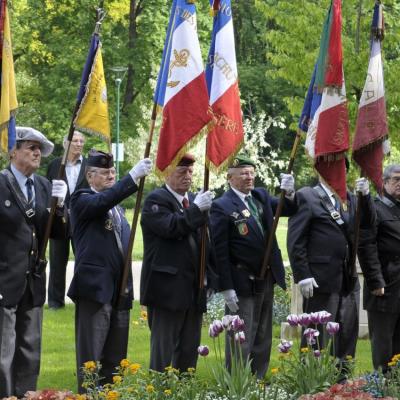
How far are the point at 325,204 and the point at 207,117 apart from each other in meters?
1.54

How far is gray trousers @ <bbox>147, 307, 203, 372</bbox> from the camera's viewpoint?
340 inches

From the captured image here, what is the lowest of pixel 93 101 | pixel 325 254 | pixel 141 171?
pixel 325 254

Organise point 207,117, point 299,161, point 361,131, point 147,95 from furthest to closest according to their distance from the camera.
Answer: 1. point 299,161
2. point 147,95
3. point 361,131
4. point 207,117

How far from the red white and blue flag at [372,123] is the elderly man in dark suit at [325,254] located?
0.40 m

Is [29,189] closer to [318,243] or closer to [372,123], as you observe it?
[318,243]

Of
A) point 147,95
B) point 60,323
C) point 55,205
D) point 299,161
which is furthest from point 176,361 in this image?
point 299,161

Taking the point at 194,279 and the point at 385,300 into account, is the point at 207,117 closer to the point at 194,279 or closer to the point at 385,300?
the point at 194,279

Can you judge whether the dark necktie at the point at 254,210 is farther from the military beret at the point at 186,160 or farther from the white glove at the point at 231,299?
the military beret at the point at 186,160

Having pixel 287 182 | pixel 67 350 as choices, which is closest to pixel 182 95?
pixel 287 182

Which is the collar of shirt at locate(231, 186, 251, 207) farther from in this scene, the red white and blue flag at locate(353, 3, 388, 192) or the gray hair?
the gray hair

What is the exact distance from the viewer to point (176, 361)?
8.77 m

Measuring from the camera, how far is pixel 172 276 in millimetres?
8633

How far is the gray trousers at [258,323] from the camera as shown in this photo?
9281mm

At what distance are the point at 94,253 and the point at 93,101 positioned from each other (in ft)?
3.70
